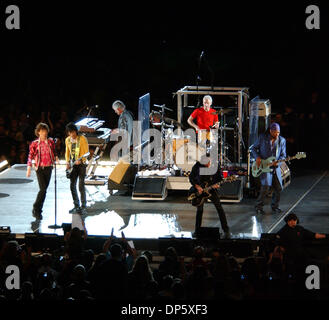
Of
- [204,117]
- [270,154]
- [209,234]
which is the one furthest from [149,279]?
[204,117]

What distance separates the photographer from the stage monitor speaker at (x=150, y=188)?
585 inches

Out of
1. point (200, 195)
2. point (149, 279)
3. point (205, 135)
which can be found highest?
point (205, 135)

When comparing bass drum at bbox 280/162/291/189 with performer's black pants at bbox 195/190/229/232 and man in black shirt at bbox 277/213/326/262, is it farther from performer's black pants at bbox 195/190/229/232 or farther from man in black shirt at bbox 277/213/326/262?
man in black shirt at bbox 277/213/326/262

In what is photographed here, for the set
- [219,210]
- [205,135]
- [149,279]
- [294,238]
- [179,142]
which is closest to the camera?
[149,279]

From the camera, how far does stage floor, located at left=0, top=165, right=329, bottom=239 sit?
12.9m

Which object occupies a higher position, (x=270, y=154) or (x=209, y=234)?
(x=270, y=154)

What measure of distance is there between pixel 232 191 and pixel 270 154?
1184 mm

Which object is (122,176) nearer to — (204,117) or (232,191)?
(204,117)

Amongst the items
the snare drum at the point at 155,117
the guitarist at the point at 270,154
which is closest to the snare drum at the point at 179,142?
the snare drum at the point at 155,117

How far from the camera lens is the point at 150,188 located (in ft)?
49.0

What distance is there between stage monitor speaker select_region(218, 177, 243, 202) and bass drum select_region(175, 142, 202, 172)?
82 cm

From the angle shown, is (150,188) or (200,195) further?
(150,188)

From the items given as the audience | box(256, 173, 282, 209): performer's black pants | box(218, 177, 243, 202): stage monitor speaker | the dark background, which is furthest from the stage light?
the audience
